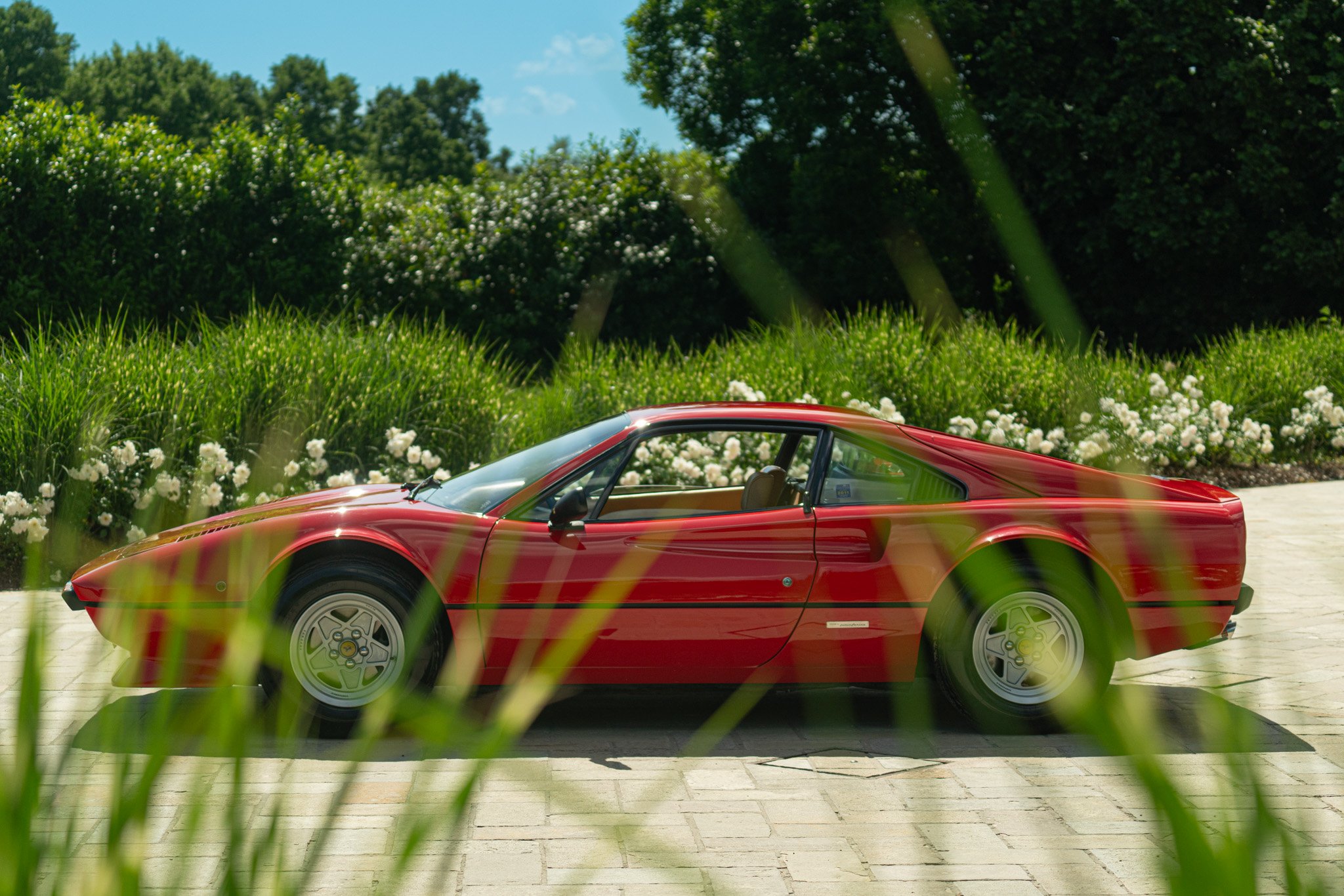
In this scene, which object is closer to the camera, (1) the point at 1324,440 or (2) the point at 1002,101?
(1) the point at 1324,440

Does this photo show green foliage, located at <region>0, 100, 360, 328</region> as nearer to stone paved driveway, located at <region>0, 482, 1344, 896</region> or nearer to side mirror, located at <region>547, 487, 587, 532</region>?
side mirror, located at <region>547, 487, 587, 532</region>

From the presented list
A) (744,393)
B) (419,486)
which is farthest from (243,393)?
(419,486)

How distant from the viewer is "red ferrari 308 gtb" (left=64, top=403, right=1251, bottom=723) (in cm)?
520

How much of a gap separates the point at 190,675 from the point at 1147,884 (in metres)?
3.62

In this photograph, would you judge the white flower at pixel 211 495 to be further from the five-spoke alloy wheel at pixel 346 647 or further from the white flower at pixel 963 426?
the white flower at pixel 963 426

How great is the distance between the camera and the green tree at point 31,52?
62.4 meters

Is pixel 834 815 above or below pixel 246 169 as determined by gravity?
below

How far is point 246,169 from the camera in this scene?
24516 mm

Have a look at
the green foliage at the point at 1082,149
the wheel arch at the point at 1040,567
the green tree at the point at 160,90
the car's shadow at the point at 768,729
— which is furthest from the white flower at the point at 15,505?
the green tree at the point at 160,90

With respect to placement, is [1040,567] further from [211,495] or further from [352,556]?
[211,495]

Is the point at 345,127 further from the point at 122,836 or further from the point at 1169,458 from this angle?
the point at 122,836

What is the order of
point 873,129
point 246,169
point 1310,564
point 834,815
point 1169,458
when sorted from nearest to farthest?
point 834,815
point 1310,564
point 1169,458
point 246,169
point 873,129

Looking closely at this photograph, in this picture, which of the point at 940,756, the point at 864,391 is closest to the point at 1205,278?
the point at 864,391

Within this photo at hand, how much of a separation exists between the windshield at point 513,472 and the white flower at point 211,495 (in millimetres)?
3285
